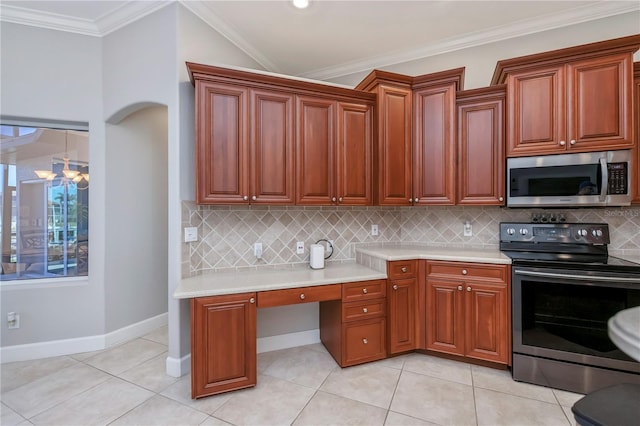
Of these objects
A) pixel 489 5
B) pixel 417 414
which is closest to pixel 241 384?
pixel 417 414

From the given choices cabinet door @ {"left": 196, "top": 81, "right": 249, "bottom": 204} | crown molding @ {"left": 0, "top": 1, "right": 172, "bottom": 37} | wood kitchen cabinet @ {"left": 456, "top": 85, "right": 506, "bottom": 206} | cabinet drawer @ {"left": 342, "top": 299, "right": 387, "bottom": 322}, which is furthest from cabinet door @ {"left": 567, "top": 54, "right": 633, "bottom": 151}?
crown molding @ {"left": 0, "top": 1, "right": 172, "bottom": 37}

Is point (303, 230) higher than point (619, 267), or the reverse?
point (303, 230)

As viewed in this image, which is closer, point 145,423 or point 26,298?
point 145,423

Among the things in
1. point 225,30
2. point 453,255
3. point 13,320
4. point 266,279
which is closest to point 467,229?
point 453,255

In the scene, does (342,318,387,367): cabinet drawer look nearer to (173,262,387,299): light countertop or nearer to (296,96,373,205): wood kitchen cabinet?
(173,262,387,299): light countertop

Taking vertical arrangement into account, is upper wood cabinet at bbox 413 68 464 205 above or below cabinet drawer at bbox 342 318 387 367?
above

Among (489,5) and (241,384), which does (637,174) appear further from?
(241,384)

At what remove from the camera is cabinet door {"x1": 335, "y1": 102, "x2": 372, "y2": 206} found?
2641mm

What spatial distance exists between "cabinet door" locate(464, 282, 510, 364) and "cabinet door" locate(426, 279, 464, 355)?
0.05 m

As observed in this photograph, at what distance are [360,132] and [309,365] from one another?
2152 millimetres

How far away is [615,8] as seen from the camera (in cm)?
255

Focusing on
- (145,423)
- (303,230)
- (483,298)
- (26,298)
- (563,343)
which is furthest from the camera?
(303,230)

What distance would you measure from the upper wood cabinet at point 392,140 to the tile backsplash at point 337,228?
0.51 meters

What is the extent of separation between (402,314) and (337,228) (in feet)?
3.43
